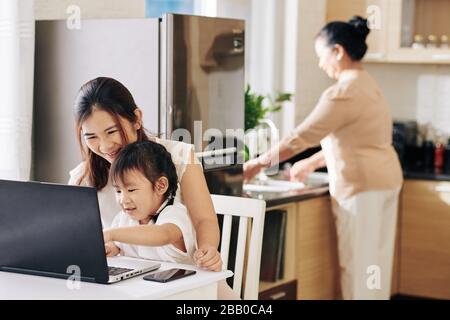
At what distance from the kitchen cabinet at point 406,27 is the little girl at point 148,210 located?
2601 millimetres

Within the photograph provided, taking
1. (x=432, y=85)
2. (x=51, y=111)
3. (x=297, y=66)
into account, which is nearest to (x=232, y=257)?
(x=51, y=111)

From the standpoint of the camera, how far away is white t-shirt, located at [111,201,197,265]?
7.64ft

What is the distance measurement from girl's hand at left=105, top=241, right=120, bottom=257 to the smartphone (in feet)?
0.87

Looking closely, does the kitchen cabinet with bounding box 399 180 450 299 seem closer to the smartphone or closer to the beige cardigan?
the beige cardigan

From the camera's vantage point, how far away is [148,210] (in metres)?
2.31

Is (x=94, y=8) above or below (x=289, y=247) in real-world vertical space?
above

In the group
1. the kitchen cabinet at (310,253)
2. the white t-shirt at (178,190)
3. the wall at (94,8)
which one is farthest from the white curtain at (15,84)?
the kitchen cabinet at (310,253)

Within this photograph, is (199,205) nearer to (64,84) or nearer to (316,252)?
(64,84)

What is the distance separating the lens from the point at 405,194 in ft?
15.2

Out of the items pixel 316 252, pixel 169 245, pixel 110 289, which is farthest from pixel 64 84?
pixel 316 252

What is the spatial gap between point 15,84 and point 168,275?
1109 millimetres

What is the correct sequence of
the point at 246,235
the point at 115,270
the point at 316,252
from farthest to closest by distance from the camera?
1. the point at 316,252
2. the point at 246,235
3. the point at 115,270

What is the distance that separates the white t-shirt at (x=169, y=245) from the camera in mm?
2328

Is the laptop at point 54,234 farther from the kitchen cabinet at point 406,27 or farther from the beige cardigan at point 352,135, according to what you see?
the kitchen cabinet at point 406,27
